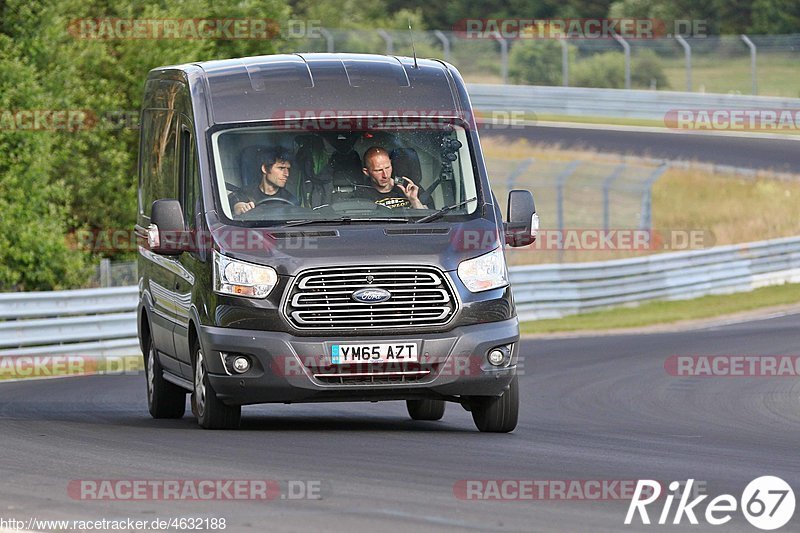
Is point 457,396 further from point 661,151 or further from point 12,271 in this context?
point 661,151

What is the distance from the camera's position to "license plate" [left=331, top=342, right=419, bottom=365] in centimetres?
1069

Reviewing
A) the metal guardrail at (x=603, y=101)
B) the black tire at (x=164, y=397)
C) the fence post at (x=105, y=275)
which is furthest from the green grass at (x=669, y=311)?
the metal guardrail at (x=603, y=101)

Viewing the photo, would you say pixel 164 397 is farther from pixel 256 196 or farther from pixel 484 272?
pixel 484 272

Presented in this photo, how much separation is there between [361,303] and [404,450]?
3.59 feet

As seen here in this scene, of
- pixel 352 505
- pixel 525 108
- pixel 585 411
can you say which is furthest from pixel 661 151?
pixel 352 505

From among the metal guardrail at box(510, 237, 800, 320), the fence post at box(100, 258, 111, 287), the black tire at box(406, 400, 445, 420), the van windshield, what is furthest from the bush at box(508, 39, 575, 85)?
the van windshield

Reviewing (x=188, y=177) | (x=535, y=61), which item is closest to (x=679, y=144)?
(x=535, y=61)

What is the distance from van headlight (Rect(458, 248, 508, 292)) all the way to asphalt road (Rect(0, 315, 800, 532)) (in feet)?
3.35

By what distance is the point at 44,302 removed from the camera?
2034 cm

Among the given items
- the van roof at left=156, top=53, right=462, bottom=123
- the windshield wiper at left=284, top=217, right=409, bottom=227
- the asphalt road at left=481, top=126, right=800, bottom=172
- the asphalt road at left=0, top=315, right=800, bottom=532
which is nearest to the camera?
the asphalt road at left=0, top=315, right=800, bottom=532

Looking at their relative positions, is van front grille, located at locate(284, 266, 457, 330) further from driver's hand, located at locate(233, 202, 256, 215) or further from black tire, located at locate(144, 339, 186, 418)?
A: black tire, located at locate(144, 339, 186, 418)

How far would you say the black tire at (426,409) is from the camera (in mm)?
13000

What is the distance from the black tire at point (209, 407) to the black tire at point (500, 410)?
166 cm

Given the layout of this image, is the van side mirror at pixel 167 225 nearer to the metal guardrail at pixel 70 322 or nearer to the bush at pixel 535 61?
the metal guardrail at pixel 70 322
